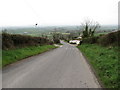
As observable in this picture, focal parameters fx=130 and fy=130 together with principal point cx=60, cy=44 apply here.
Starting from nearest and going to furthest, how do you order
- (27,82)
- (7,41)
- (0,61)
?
(27,82)
(0,61)
(7,41)

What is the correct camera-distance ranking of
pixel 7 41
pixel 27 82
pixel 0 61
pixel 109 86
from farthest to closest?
pixel 7 41
pixel 0 61
pixel 27 82
pixel 109 86

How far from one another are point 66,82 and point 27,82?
70.8 inches

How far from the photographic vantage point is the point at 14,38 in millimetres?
16375

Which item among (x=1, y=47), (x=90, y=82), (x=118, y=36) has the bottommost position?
(x=90, y=82)

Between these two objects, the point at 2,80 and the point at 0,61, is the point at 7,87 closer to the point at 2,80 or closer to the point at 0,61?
the point at 2,80

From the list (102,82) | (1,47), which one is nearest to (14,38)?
(1,47)

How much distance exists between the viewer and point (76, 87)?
5.46 meters

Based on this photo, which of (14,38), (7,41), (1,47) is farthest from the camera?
(14,38)

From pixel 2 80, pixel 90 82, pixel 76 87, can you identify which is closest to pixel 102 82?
pixel 90 82

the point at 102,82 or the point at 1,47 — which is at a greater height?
the point at 1,47

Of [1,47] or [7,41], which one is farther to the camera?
[7,41]

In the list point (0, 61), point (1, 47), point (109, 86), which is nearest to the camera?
point (109, 86)

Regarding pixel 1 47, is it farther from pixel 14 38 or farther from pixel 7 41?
pixel 14 38

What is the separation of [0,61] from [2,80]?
389 cm
